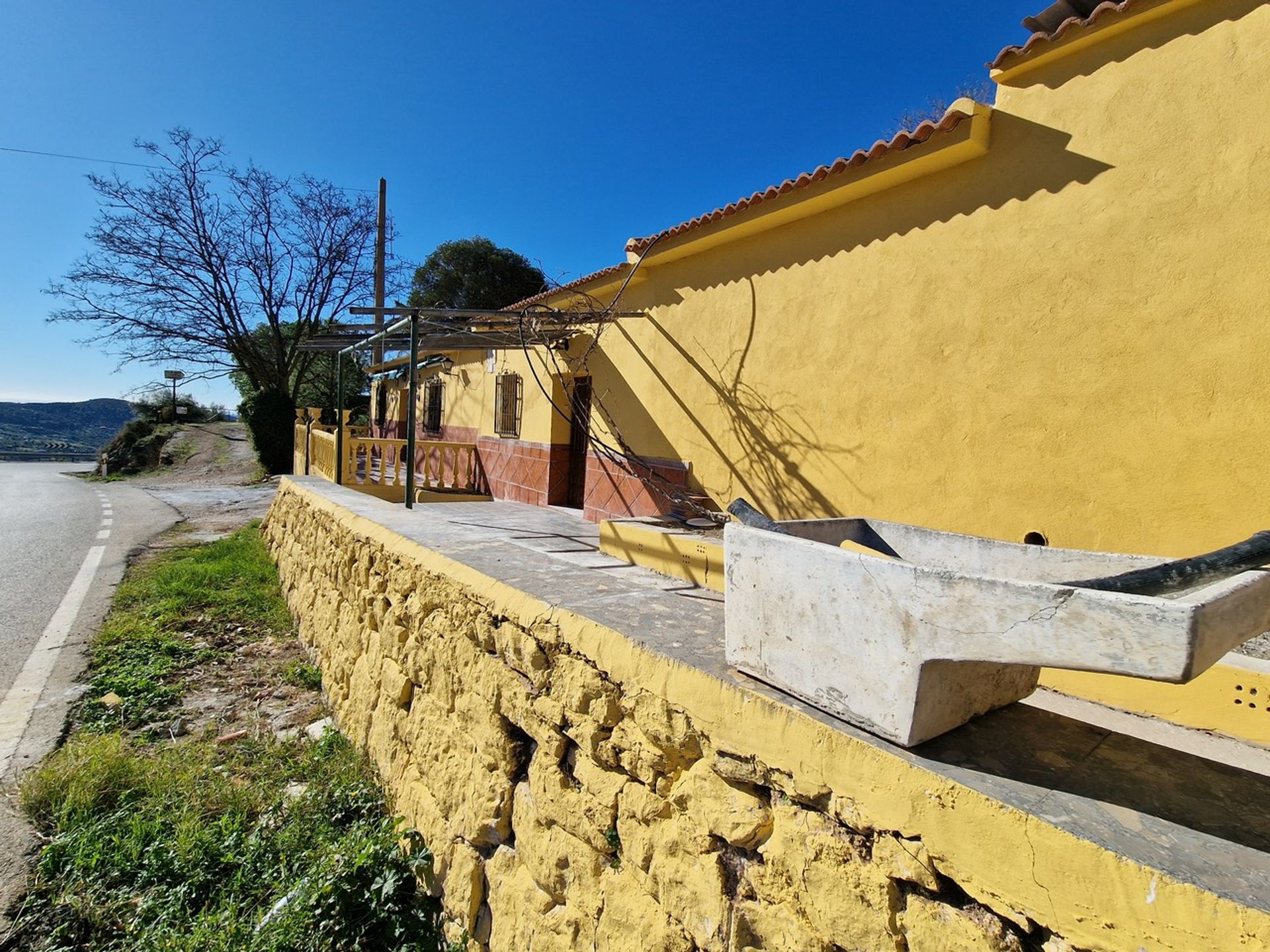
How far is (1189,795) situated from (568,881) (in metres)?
1.90

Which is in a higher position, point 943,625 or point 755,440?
point 755,440

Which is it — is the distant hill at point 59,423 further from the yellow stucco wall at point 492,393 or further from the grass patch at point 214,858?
the grass patch at point 214,858

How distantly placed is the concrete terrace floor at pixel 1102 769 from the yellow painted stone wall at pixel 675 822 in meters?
0.06

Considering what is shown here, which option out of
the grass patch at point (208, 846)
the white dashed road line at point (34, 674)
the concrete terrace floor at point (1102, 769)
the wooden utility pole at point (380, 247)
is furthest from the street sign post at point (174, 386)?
the concrete terrace floor at point (1102, 769)

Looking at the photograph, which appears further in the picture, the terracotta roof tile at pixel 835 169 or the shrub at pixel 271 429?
the shrub at pixel 271 429

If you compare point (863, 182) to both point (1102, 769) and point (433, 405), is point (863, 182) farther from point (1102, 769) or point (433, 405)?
point (433, 405)

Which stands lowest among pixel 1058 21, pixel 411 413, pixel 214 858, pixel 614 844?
pixel 214 858

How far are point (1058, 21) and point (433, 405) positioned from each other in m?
11.2

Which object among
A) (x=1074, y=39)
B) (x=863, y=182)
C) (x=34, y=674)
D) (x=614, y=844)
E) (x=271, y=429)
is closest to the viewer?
(x=614, y=844)

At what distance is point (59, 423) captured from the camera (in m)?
60.8

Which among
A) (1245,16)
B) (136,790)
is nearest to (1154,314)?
(1245,16)

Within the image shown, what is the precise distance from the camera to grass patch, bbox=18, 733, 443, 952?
2941 mm

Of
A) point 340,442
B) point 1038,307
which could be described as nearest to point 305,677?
point 340,442

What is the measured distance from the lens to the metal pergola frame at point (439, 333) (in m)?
6.16
